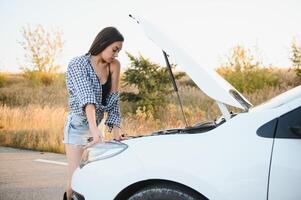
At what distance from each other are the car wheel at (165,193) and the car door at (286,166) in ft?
1.53

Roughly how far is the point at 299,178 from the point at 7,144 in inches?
373

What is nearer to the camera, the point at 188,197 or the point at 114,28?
the point at 188,197

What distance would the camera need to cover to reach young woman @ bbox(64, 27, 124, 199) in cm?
400

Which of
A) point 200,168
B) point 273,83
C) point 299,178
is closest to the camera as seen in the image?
point 299,178

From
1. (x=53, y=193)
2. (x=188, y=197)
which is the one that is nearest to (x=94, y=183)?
(x=188, y=197)

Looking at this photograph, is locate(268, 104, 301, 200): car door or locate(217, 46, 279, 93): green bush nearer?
locate(268, 104, 301, 200): car door

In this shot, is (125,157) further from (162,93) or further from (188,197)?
(162,93)

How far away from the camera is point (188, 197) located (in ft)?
9.66

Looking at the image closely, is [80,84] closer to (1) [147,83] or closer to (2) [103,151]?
(2) [103,151]

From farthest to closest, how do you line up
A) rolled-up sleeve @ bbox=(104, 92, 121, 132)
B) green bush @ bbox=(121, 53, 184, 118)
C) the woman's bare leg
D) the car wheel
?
1. green bush @ bbox=(121, 53, 184, 118)
2. rolled-up sleeve @ bbox=(104, 92, 121, 132)
3. the woman's bare leg
4. the car wheel

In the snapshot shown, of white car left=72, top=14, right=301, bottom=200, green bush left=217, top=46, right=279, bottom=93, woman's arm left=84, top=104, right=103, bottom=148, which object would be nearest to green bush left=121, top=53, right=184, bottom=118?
green bush left=217, top=46, right=279, bottom=93

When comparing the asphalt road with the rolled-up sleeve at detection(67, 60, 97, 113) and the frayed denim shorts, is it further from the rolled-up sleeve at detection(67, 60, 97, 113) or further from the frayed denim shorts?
the rolled-up sleeve at detection(67, 60, 97, 113)

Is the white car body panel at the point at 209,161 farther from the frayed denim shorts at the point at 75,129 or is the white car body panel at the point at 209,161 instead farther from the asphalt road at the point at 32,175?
the asphalt road at the point at 32,175

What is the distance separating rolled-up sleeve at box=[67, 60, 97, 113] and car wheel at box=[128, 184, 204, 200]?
Result: 1147 millimetres
